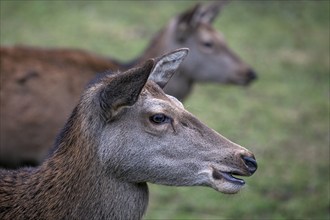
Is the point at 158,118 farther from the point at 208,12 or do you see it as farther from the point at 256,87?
the point at 256,87

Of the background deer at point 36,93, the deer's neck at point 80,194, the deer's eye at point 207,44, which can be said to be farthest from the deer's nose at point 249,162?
the deer's eye at point 207,44

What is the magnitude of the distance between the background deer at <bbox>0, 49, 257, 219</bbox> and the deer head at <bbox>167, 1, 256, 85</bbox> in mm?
4344

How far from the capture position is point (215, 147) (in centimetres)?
440

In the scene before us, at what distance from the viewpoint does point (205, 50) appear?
8906 millimetres

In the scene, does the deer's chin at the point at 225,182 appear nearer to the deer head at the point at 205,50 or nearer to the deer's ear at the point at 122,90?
the deer's ear at the point at 122,90

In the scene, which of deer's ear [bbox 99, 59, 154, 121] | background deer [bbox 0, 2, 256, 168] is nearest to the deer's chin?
deer's ear [bbox 99, 59, 154, 121]

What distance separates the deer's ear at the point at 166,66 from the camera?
4836 mm

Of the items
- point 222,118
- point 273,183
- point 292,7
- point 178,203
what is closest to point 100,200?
point 178,203

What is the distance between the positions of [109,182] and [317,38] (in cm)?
1143

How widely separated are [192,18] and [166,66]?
396cm

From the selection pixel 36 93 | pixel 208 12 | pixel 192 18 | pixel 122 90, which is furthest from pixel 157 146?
pixel 208 12

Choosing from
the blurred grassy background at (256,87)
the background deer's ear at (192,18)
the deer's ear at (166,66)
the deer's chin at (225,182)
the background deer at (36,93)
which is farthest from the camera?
the background deer's ear at (192,18)

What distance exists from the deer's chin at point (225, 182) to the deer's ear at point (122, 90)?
72 cm

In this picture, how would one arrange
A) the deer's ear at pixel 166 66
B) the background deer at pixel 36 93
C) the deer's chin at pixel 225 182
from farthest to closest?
1. the background deer at pixel 36 93
2. the deer's ear at pixel 166 66
3. the deer's chin at pixel 225 182
